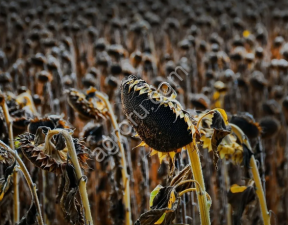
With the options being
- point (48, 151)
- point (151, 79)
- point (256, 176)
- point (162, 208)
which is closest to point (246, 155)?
point (256, 176)

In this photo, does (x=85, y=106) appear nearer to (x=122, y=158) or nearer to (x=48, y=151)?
(x=122, y=158)

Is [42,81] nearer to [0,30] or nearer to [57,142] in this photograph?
[57,142]

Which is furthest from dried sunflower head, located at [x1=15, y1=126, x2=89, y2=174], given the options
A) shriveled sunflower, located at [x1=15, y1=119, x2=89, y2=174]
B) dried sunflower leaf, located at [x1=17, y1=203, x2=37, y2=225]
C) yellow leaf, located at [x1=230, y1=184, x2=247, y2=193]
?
yellow leaf, located at [x1=230, y1=184, x2=247, y2=193]

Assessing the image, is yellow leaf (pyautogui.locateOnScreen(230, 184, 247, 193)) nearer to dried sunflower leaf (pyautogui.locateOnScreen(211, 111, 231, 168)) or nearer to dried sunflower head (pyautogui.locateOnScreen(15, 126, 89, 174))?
dried sunflower leaf (pyautogui.locateOnScreen(211, 111, 231, 168))

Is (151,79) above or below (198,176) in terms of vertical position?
above

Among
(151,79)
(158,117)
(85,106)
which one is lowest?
(158,117)

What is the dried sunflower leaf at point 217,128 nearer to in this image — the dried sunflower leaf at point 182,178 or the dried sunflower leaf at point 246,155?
the dried sunflower leaf at point 182,178

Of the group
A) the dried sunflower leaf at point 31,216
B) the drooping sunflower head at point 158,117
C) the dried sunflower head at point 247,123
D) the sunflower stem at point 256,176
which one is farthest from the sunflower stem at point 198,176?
the dried sunflower head at point 247,123
